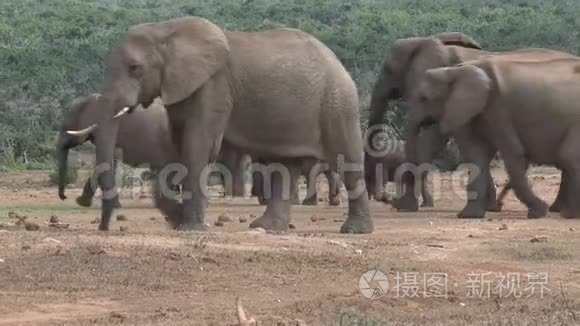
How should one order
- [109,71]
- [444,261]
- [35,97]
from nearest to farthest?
[444,261]
[109,71]
[35,97]

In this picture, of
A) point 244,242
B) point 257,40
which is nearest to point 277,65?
point 257,40

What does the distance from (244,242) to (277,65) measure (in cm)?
223

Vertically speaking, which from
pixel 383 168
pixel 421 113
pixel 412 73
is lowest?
pixel 383 168

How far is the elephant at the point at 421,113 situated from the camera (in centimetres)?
1532

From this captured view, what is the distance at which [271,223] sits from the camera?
1256 cm

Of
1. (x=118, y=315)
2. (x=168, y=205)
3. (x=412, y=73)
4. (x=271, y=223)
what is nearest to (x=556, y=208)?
(x=412, y=73)

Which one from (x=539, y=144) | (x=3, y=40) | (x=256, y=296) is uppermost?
(x=3, y=40)

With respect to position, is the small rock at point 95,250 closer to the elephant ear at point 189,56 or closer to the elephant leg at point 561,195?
the elephant ear at point 189,56

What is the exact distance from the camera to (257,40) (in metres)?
12.4

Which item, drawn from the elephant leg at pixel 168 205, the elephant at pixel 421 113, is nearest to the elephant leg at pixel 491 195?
the elephant at pixel 421 113

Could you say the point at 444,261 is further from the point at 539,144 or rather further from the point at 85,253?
the point at 539,144

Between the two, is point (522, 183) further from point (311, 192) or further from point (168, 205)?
point (168, 205)

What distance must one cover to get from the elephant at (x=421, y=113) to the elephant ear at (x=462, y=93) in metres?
0.18

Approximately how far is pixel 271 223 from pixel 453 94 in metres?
3.53
